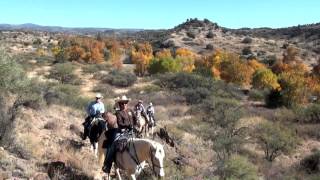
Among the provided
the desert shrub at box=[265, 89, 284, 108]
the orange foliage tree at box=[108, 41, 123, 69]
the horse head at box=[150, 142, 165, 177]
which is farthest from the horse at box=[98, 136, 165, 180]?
the orange foliage tree at box=[108, 41, 123, 69]

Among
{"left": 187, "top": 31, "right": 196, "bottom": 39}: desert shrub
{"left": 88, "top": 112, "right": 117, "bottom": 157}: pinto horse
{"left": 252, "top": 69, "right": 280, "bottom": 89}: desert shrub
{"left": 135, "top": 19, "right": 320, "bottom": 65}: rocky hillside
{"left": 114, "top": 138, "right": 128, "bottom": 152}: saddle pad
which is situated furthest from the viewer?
{"left": 187, "top": 31, "right": 196, "bottom": 39}: desert shrub

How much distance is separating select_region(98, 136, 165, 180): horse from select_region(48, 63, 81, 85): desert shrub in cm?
4562

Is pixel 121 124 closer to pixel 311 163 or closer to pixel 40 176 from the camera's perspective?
pixel 40 176

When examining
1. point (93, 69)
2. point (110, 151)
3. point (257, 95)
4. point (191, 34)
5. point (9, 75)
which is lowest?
point (191, 34)

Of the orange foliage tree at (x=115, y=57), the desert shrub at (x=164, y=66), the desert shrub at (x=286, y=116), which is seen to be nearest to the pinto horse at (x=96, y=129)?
the desert shrub at (x=286, y=116)

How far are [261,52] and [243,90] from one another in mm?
55385

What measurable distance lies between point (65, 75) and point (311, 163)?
37.9m

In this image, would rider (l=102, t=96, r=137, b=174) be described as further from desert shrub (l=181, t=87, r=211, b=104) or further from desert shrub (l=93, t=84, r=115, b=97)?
desert shrub (l=93, t=84, r=115, b=97)

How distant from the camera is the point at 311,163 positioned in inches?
1115

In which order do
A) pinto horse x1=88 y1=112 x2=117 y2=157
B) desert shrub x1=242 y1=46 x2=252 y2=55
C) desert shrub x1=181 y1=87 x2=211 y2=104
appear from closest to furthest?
pinto horse x1=88 y1=112 x2=117 y2=157
desert shrub x1=181 y1=87 x2=211 y2=104
desert shrub x1=242 y1=46 x2=252 y2=55

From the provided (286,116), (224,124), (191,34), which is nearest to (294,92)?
(286,116)

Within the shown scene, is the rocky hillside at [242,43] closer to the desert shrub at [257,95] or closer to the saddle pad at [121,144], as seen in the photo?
the desert shrub at [257,95]

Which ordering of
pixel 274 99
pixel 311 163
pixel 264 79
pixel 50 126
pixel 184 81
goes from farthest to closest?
pixel 264 79 → pixel 184 81 → pixel 274 99 → pixel 311 163 → pixel 50 126

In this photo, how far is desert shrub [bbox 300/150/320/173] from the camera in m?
26.8
